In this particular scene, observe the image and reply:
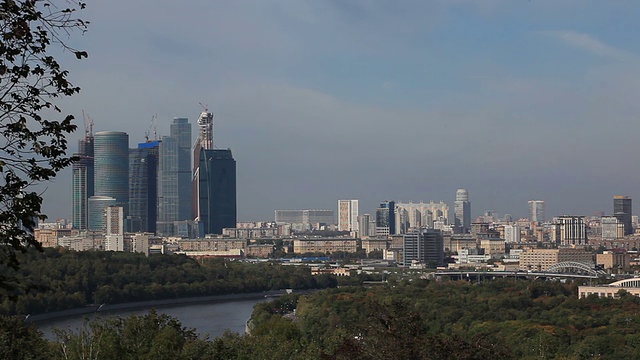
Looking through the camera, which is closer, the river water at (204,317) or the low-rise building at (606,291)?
the river water at (204,317)

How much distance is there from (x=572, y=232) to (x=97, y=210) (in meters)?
48.8

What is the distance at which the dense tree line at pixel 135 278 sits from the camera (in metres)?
40.9

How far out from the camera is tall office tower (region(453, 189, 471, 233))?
15700 centimetres

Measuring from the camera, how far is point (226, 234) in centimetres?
10988

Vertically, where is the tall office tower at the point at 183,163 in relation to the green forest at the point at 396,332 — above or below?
above

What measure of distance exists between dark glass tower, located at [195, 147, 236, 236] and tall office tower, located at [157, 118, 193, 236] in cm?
779

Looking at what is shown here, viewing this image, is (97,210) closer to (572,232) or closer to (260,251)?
(260,251)

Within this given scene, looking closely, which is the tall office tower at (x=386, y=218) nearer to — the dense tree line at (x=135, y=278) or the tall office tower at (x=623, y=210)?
the tall office tower at (x=623, y=210)

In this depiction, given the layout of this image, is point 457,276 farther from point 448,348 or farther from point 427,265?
point 448,348

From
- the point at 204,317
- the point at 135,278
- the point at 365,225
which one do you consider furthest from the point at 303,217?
the point at 204,317

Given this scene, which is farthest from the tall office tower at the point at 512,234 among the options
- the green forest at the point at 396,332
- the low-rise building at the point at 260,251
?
the green forest at the point at 396,332

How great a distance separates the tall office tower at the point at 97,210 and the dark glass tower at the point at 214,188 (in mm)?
9547

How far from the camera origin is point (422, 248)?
269 feet

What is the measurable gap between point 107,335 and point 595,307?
2079cm
